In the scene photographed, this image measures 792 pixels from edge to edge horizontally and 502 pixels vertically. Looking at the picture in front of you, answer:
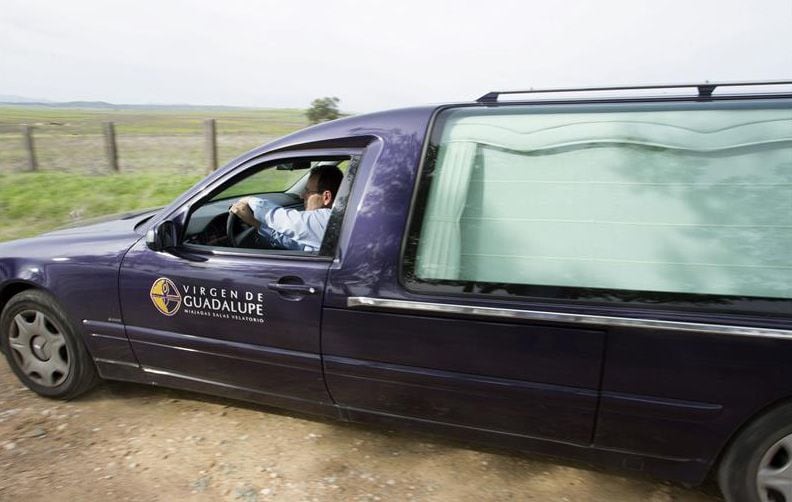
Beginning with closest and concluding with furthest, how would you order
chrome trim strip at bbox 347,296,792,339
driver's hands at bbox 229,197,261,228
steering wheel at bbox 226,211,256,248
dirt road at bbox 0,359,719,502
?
chrome trim strip at bbox 347,296,792,339, dirt road at bbox 0,359,719,502, driver's hands at bbox 229,197,261,228, steering wheel at bbox 226,211,256,248

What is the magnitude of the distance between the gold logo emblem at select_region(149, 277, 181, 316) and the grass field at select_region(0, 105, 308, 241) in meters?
5.47

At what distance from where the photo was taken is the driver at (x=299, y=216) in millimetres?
2939

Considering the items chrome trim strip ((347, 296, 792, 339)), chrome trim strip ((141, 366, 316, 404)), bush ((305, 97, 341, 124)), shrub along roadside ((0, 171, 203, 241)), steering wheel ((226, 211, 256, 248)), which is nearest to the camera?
chrome trim strip ((347, 296, 792, 339))

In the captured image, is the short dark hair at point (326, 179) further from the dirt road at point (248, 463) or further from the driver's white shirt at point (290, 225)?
the dirt road at point (248, 463)

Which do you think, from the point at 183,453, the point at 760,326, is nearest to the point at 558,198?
the point at 760,326

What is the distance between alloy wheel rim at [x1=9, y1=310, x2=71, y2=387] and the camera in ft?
10.7

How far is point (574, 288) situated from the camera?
7.25 ft

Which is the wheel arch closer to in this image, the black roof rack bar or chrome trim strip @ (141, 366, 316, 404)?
chrome trim strip @ (141, 366, 316, 404)

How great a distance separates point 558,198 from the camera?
91.4 inches

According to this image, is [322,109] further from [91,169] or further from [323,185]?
[323,185]

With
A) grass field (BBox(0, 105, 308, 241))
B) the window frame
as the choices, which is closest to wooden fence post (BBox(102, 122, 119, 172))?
grass field (BBox(0, 105, 308, 241))

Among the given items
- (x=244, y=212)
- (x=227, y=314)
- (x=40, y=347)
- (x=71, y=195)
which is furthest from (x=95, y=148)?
(x=227, y=314)

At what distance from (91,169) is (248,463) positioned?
433 inches

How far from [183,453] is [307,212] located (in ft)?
4.38
